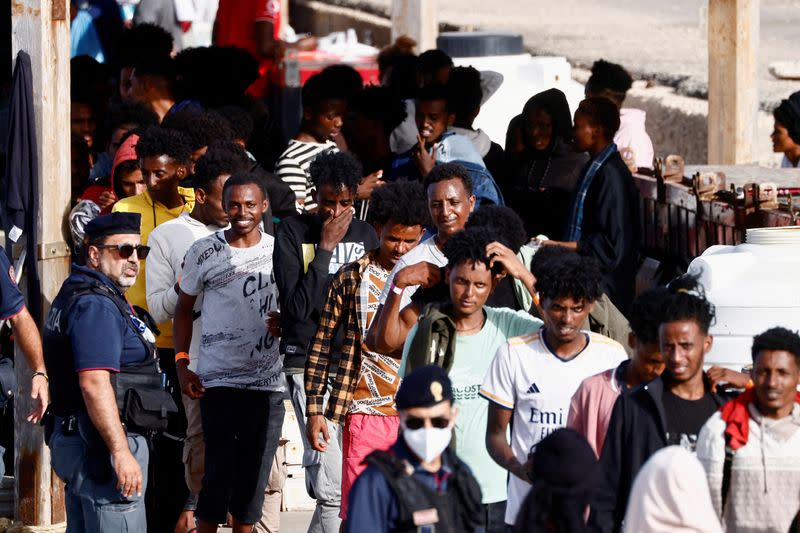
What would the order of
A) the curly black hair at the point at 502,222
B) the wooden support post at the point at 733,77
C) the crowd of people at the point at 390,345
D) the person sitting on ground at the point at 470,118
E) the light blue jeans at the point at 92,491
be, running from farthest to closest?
the wooden support post at the point at 733,77 → the person sitting on ground at the point at 470,118 → the curly black hair at the point at 502,222 → the light blue jeans at the point at 92,491 → the crowd of people at the point at 390,345

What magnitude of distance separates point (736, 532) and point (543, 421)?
831 mm

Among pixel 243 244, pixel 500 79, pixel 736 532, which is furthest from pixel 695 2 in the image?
pixel 736 532

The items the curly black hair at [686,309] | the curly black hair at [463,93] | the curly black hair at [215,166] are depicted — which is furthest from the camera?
the curly black hair at [463,93]

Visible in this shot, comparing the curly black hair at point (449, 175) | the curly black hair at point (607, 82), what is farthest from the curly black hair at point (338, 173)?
the curly black hair at point (607, 82)

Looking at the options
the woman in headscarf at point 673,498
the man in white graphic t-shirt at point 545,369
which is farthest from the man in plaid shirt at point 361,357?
the woman in headscarf at point 673,498

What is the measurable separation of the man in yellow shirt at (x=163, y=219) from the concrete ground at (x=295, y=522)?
58cm

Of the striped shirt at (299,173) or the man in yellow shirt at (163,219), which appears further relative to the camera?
the striped shirt at (299,173)

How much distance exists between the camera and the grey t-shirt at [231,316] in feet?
23.9

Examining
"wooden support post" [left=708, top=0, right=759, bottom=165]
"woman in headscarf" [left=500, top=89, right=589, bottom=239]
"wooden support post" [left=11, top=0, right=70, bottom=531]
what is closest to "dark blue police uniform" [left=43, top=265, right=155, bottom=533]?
"wooden support post" [left=11, top=0, right=70, bottom=531]

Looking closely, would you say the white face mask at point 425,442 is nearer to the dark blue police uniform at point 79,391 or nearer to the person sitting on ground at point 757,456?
the person sitting on ground at point 757,456

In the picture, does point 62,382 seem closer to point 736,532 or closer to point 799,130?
point 736,532

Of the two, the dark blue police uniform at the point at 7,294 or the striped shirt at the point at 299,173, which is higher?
the striped shirt at the point at 299,173

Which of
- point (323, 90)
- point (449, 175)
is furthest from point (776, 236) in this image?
point (323, 90)

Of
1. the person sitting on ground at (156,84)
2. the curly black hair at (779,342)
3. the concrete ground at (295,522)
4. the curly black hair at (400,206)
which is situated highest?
the person sitting on ground at (156,84)
